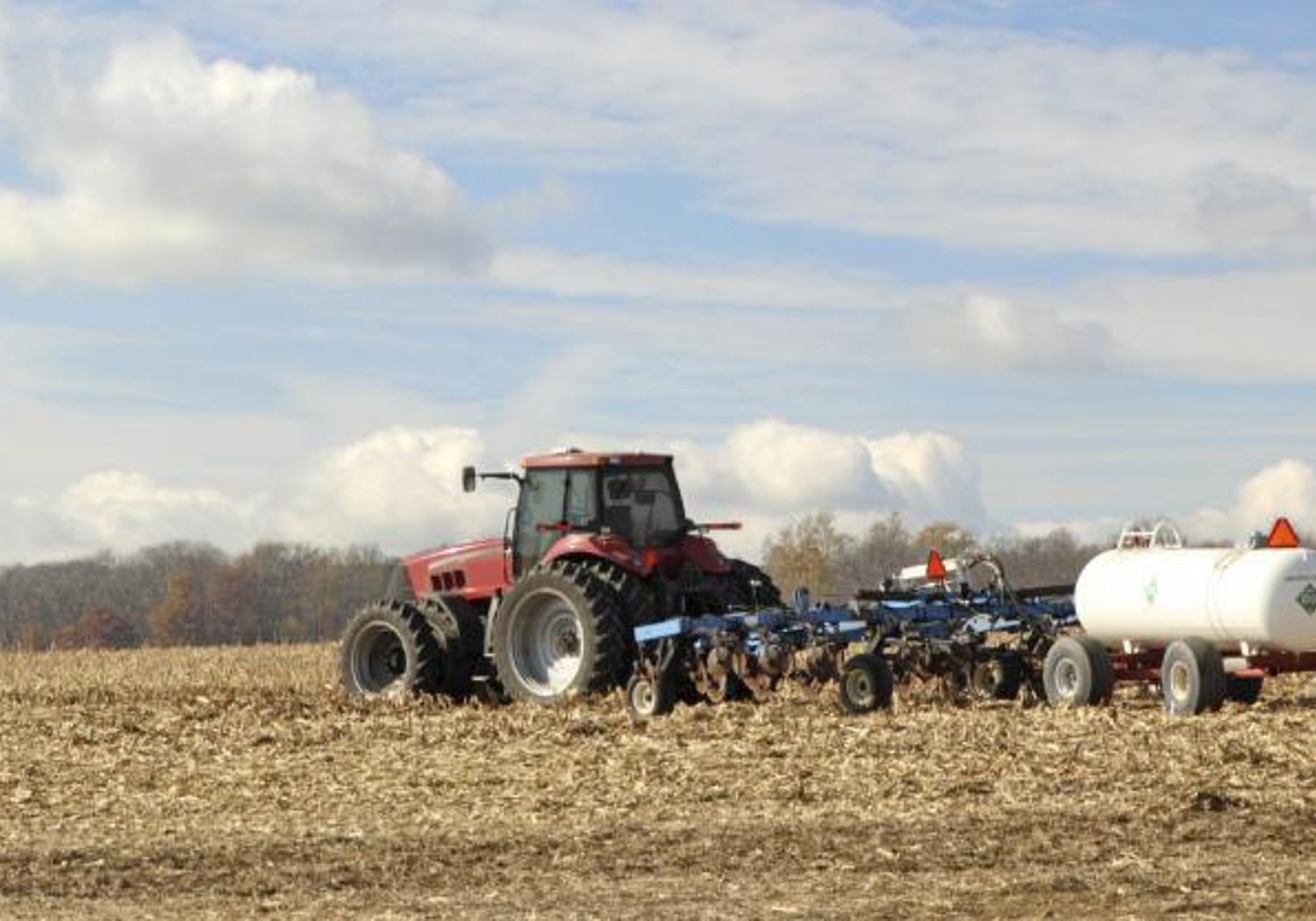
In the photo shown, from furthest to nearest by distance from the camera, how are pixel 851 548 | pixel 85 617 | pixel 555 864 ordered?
pixel 85 617 → pixel 851 548 → pixel 555 864

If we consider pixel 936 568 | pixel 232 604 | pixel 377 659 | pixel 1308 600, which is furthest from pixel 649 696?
pixel 232 604

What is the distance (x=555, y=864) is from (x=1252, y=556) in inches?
362

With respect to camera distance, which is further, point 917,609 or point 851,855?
point 917,609

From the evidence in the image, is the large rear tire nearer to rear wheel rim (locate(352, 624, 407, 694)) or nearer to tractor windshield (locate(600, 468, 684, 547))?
tractor windshield (locate(600, 468, 684, 547))

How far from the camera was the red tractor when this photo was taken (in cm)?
2144

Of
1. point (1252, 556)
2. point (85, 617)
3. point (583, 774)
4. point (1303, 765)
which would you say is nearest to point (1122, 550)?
point (1252, 556)

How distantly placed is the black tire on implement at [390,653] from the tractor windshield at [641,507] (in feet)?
7.99

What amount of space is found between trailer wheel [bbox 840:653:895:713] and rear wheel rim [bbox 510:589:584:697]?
3174mm

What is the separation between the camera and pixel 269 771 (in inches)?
671

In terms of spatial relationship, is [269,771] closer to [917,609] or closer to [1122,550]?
[917,609]

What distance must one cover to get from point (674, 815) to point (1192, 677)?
6.59 metres

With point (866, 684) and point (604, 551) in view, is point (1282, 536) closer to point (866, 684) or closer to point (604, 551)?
point (866, 684)

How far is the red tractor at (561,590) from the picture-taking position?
2144 cm

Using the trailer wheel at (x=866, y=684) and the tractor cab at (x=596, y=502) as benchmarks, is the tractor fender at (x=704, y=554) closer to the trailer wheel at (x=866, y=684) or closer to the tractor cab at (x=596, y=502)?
the tractor cab at (x=596, y=502)
